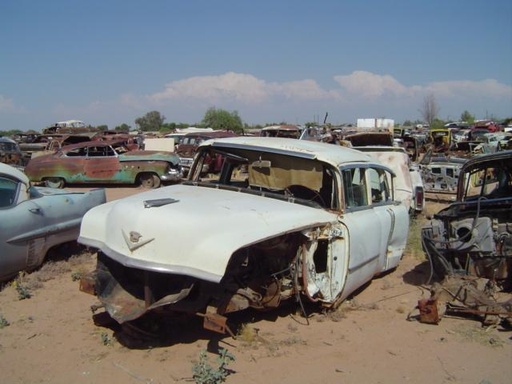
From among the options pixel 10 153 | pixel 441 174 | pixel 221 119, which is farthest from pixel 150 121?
pixel 441 174

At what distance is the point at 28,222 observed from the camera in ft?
20.0

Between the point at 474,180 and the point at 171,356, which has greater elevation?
the point at 474,180

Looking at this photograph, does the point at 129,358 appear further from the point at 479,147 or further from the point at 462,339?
the point at 479,147

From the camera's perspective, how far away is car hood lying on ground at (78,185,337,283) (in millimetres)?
3850

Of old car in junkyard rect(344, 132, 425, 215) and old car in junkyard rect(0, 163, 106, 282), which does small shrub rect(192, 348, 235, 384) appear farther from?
old car in junkyard rect(344, 132, 425, 215)

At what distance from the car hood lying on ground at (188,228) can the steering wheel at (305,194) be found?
472 mm

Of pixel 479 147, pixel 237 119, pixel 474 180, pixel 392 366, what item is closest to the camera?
pixel 392 366

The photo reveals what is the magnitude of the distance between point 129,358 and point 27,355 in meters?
0.91

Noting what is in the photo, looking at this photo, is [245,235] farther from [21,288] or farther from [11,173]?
[11,173]

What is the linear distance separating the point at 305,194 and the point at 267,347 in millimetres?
1740

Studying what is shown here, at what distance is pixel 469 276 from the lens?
5.88 meters

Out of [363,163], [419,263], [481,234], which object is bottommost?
[419,263]

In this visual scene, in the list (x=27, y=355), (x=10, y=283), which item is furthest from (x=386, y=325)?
(x=10, y=283)

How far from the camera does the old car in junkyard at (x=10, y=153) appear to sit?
19.3 meters
